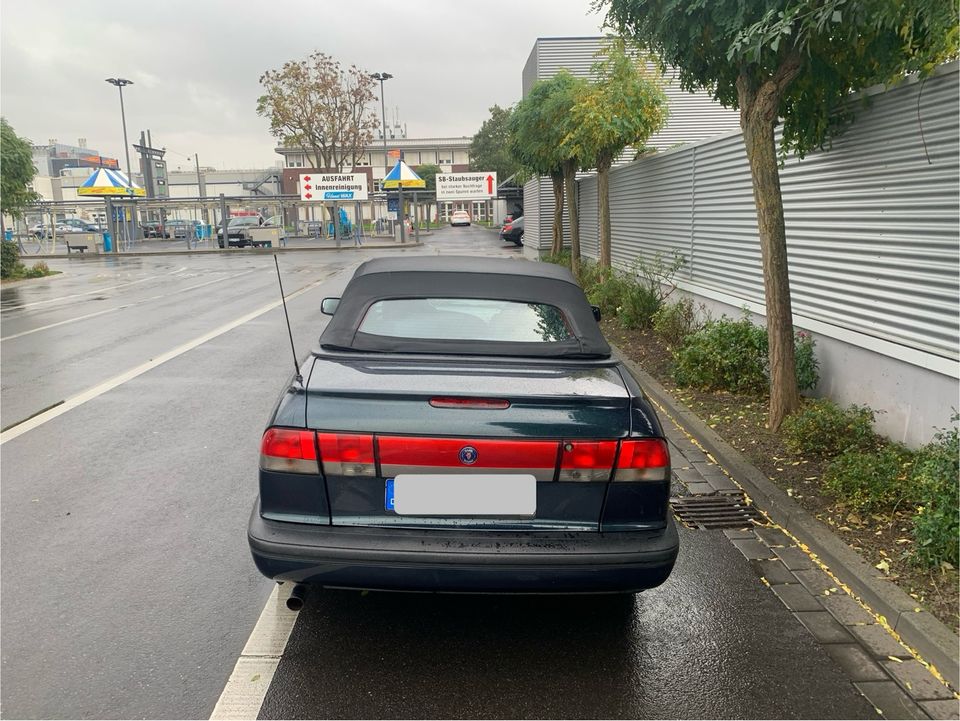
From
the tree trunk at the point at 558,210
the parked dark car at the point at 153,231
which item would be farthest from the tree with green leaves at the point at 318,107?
the tree trunk at the point at 558,210

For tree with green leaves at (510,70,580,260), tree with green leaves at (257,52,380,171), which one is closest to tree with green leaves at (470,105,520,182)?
tree with green leaves at (257,52,380,171)

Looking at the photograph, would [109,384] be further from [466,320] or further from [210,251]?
[210,251]

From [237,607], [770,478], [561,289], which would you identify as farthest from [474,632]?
[770,478]

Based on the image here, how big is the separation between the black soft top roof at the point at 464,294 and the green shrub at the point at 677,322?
5312mm

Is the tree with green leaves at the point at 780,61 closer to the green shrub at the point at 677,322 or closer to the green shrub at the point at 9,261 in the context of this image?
the green shrub at the point at 677,322

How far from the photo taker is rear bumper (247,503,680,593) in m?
2.76

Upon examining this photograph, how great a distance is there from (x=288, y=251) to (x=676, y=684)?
37410mm

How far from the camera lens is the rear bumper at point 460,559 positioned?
276 cm

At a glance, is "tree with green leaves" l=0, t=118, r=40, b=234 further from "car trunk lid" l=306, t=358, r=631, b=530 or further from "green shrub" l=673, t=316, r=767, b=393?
"car trunk lid" l=306, t=358, r=631, b=530

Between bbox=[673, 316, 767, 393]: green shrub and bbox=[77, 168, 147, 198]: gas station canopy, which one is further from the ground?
bbox=[77, 168, 147, 198]: gas station canopy

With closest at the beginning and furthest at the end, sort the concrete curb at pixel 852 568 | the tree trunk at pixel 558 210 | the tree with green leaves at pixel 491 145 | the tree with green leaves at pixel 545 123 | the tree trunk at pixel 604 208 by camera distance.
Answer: the concrete curb at pixel 852 568 → the tree trunk at pixel 604 208 → the tree with green leaves at pixel 545 123 → the tree trunk at pixel 558 210 → the tree with green leaves at pixel 491 145

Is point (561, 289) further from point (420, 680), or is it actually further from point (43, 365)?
point (43, 365)

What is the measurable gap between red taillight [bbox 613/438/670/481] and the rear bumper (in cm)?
24

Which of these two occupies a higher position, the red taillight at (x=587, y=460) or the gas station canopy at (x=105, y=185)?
the gas station canopy at (x=105, y=185)
